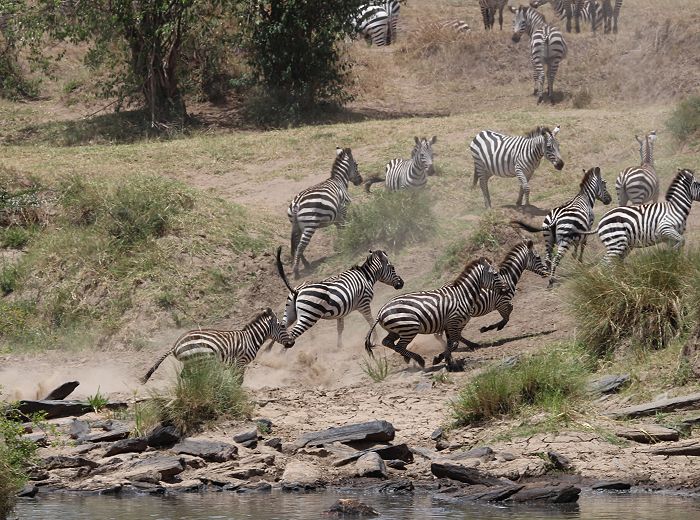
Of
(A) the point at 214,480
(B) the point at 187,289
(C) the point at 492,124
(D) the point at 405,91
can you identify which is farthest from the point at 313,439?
(D) the point at 405,91

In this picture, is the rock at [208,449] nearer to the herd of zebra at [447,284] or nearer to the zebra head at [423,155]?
the herd of zebra at [447,284]

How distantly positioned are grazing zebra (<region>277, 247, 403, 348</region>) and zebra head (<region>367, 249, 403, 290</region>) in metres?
0.07

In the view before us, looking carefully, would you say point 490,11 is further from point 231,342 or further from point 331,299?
point 231,342

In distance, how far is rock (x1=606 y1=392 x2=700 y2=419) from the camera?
436 inches

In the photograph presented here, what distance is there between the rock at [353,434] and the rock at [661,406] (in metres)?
1.98

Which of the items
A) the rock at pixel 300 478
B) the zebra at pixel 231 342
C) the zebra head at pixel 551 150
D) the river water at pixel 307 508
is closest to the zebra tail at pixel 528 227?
the zebra head at pixel 551 150

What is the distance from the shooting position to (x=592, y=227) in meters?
17.3

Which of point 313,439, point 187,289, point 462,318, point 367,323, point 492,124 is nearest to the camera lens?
point 313,439

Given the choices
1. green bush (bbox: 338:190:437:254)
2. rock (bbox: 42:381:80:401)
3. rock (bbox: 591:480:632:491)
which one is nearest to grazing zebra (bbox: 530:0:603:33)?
green bush (bbox: 338:190:437:254)

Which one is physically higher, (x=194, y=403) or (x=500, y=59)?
(x=500, y=59)

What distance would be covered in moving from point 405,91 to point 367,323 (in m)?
14.9

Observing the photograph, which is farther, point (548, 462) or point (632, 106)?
point (632, 106)

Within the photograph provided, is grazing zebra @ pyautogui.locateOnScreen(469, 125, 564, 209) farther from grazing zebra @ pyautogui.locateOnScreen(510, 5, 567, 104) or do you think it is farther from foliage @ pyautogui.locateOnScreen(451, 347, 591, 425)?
grazing zebra @ pyautogui.locateOnScreen(510, 5, 567, 104)

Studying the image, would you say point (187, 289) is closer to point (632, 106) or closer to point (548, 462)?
point (548, 462)
